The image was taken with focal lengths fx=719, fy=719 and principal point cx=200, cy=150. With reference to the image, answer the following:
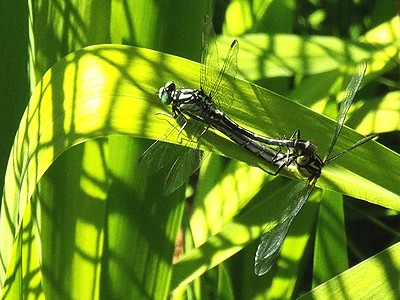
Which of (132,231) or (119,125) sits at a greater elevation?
(119,125)

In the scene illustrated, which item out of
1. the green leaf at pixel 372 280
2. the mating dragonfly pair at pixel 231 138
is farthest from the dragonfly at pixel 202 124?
the green leaf at pixel 372 280

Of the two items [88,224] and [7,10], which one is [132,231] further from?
[7,10]

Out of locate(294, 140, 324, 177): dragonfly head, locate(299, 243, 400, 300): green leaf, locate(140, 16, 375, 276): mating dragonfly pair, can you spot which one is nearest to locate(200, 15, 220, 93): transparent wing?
locate(140, 16, 375, 276): mating dragonfly pair

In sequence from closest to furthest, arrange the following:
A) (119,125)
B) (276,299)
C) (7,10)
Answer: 1. (119,125)
2. (7,10)
3. (276,299)

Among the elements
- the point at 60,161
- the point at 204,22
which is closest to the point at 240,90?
the point at 204,22

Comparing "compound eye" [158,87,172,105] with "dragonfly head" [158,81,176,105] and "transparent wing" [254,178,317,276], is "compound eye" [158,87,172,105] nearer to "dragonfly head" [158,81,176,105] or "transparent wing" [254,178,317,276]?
"dragonfly head" [158,81,176,105]

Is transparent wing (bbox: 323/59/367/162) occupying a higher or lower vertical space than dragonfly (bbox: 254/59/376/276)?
higher
